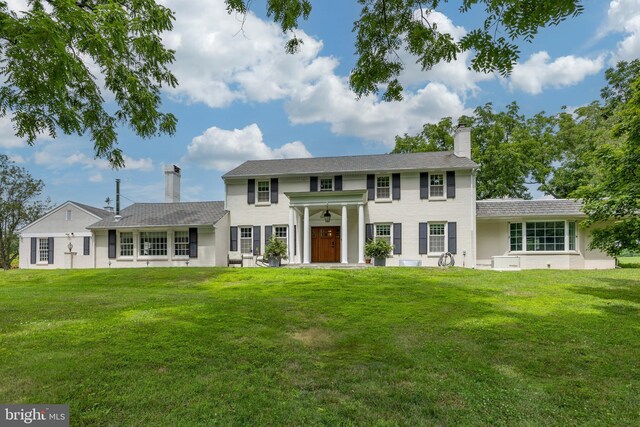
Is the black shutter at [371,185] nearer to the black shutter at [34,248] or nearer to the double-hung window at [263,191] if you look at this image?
the double-hung window at [263,191]

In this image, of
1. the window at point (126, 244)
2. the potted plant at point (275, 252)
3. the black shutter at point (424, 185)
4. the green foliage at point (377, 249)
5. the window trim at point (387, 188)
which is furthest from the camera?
the window at point (126, 244)

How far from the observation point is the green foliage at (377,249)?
57.6 feet

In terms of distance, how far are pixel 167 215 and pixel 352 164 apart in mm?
11054

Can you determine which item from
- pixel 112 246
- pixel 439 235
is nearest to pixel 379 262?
pixel 439 235

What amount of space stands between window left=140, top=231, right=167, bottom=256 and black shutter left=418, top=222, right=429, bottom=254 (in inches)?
544

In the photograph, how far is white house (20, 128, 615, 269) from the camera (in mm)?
18094

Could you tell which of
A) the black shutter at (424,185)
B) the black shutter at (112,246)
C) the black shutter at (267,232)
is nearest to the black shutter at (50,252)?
the black shutter at (112,246)

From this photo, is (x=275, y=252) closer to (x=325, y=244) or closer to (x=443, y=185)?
(x=325, y=244)

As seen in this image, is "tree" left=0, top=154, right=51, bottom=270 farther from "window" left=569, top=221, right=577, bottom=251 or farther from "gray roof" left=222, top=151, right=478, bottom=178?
"window" left=569, top=221, right=577, bottom=251

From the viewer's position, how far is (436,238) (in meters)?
18.5

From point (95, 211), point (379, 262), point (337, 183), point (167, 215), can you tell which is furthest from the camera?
point (95, 211)

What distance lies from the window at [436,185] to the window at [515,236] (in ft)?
13.4

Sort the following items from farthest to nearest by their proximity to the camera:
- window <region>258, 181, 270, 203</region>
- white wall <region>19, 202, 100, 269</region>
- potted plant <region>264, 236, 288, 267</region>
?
white wall <region>19, 202, 100, 269</region>, window <region>258, 181, 270, 203</region>, potted plant <region>264, 236, 288, 267</region>

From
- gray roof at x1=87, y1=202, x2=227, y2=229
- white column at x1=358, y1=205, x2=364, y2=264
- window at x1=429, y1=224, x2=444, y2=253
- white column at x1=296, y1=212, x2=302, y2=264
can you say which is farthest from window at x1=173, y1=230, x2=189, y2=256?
window at x1=429, y1=224, x2=444, y2=253
